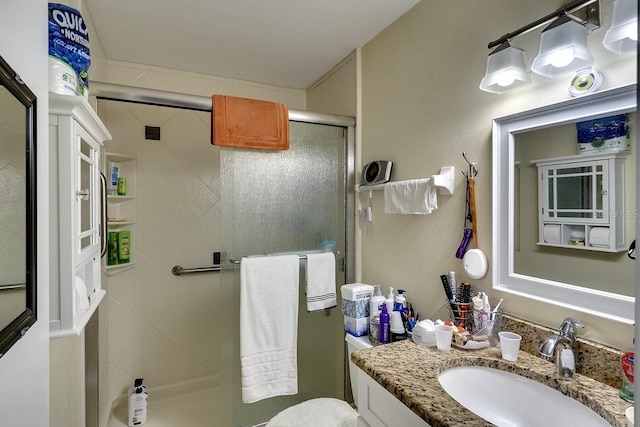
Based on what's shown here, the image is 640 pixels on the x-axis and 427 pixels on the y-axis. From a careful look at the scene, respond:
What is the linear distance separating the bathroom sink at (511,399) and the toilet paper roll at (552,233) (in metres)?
0.42

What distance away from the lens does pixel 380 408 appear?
100cm

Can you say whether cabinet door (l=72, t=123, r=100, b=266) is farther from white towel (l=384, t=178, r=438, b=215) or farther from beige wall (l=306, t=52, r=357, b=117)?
beige wall (l=306, t=52, r=357, b=117)

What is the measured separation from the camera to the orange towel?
1594mm

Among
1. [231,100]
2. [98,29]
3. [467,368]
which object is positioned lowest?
[467,368]

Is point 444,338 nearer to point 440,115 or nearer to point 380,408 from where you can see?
point 380,408

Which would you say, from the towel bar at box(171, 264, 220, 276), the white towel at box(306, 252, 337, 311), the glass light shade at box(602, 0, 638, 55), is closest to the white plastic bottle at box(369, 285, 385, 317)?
the white towel at box(306, 252, 337, 311)

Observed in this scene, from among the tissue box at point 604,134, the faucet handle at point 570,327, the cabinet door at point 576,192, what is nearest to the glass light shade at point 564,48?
the tissue box at point 604,134

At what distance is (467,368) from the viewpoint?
41.4 inches

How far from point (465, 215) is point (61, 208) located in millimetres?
1297

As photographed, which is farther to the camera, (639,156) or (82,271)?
(82,271)

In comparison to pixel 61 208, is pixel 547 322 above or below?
below

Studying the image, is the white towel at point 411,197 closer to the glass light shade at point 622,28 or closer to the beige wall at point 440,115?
the beige wall at point 440,115

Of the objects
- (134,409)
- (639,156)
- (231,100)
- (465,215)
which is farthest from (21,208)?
(134,409)

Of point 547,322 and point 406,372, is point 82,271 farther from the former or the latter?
point 547,322
